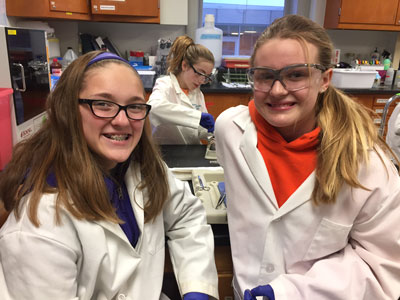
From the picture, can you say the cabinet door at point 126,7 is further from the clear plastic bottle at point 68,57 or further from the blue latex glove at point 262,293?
the blue latex glove at point 262,293

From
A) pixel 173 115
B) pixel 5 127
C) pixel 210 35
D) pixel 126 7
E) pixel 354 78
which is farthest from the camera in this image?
pixel 210 35

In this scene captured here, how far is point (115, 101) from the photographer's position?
0.79 m

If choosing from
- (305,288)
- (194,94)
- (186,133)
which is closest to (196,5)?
(194,94)

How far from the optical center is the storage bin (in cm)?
114

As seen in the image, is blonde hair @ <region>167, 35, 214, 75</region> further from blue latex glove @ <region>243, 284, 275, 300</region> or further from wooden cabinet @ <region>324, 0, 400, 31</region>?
wooden cabinet @ <region>324, 0, 400, 31</region>

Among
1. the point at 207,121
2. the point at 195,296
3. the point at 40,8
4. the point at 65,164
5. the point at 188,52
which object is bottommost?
the point at 195,296

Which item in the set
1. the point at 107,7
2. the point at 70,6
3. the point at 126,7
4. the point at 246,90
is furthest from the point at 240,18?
the point at 70,6

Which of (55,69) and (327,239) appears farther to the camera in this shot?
(55,69)

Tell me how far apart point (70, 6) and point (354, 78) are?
8.56ft

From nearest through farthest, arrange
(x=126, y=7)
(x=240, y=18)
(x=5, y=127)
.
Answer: (x=5, y=127)
(x=126, y=7)
(x=240, y=18)

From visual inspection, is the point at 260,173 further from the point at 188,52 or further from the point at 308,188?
the point at 188,52

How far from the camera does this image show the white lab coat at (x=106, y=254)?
2.21 ft

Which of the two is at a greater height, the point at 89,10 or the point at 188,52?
the point at 89,10

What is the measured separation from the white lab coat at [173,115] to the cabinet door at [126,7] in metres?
1.19
